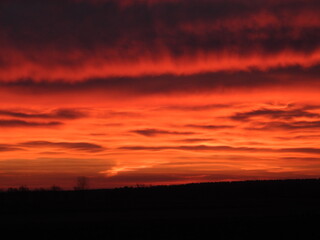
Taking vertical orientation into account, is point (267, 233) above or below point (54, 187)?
below

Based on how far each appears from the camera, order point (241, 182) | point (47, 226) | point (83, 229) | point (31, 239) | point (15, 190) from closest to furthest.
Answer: point (31, 239)
point (83, 229)
point (47, 226)
point (15, 190)
point (241, 182)

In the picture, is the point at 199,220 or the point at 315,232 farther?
the point at 199,220

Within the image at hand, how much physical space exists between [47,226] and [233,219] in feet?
35.9

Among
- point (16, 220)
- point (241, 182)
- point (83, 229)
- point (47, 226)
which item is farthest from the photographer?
point (241, 182)

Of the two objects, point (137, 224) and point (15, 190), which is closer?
point (137, 224)

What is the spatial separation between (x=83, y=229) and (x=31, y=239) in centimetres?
305

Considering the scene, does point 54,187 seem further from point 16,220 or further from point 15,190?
point 16,220

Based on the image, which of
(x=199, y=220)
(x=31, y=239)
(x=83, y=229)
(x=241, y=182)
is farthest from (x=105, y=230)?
(x=241, y=182)

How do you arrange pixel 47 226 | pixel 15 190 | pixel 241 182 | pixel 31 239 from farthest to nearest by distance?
1. pixel 241 182
2. pixel 15 190
3. pixel 47 226
4. pixel 31 239

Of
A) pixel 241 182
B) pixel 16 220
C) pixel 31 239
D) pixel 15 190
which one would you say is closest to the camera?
pixel 31 239

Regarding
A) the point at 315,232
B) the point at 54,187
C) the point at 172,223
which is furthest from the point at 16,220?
the point at 54,187

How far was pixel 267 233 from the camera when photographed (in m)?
23.0

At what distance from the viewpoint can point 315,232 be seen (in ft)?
75.5

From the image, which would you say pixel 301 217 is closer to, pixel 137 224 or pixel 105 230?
pixel 137 224
